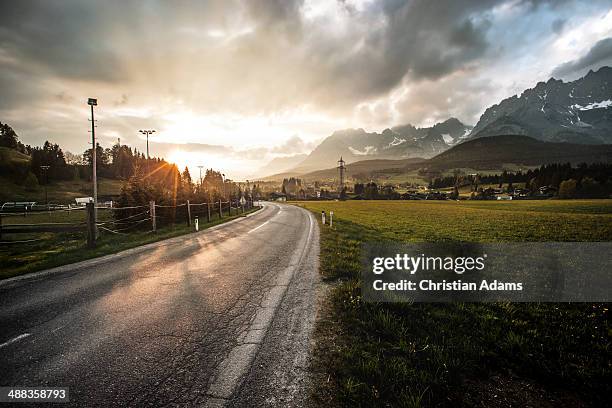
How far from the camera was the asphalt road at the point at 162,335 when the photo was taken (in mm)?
2996

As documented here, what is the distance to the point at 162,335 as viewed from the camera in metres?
4.19

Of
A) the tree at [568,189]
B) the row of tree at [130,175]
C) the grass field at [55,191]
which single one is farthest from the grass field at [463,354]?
the tree at [568,189]

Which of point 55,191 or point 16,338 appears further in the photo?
point 55,191

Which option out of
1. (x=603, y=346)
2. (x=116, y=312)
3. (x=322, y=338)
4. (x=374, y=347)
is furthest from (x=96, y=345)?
(x=603, y=346)

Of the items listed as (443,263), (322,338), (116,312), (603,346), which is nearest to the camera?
(603,346)

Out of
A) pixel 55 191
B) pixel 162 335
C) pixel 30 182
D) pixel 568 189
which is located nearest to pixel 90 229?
pixel 162 335

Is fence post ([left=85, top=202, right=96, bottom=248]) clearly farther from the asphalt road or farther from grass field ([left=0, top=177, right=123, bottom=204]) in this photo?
grass field ([left=0, top=177, right=123, bottom=204])

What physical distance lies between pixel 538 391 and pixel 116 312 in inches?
265

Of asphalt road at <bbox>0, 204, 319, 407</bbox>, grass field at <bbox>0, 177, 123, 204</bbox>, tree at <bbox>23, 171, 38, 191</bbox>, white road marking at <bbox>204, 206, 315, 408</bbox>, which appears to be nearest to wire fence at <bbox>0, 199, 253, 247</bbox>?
asphalt road at <bbox>0, 204, 319, 407</bbox>

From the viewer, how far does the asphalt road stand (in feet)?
9.83

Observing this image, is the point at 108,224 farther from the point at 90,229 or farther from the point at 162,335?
the point at 162,335

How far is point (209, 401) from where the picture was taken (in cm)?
279

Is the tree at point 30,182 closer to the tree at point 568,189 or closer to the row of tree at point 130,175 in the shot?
the row of tree at point 130,175

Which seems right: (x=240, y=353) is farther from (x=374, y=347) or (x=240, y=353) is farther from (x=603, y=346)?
(x=603, y=346)
